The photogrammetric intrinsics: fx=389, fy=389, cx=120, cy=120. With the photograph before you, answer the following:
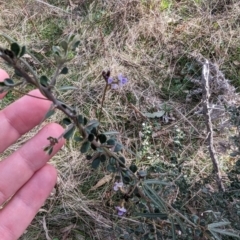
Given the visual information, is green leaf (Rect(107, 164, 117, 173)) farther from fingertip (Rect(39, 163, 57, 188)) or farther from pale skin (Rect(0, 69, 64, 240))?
fingertip (Rect(39, 163, 57, 188))

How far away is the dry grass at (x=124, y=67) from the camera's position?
2.11m

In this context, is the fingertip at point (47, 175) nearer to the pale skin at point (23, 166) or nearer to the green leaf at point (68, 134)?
the pale skin at point (23, 166)

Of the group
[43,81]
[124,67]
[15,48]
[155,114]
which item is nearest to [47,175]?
[43,81]

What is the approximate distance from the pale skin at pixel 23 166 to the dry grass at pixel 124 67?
0.55 m

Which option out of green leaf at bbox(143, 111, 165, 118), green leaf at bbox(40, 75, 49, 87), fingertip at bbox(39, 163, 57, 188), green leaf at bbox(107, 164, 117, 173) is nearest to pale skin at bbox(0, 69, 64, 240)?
fingertip at bbox(39, 163, 57, 188)

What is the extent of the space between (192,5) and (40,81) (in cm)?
195

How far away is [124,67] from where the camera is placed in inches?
97.4

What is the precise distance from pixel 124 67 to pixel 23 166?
117 cm

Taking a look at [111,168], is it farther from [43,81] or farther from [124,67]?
[124,67]

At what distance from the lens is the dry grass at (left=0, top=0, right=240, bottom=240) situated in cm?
211

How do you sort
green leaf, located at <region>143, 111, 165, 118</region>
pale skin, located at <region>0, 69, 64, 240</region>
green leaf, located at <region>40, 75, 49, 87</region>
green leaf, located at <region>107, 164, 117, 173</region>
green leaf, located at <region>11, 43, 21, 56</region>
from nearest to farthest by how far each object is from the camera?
1. green leaf, located at <region>11, 43, 21, 56</region>
2. green leaf, located at <region>40, 75, 49, 87</region>
3. green leaf, located at <region>107, 164, 117, 173</region>
4. pale skin, located at <region>0, 69, 64, 240</region>
5. green leaf, located at <region>143, 111, 165, 118</region>

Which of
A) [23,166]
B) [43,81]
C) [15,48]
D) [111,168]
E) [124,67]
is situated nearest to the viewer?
[15,48]

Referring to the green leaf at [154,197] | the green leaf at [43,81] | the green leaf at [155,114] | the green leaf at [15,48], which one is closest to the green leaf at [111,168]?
the green leaf at [154,197]

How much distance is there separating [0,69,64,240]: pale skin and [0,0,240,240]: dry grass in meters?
0.55
